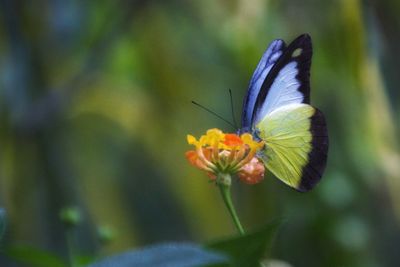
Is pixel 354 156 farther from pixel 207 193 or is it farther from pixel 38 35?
pixel 38 35

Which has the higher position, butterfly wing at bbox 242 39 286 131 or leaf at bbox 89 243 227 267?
butterfly wing at bbox 242 39 286 131

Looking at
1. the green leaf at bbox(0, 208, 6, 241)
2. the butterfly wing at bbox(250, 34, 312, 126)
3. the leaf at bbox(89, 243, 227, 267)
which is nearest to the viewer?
the leaf at bbox(89, 243, 227, 267)

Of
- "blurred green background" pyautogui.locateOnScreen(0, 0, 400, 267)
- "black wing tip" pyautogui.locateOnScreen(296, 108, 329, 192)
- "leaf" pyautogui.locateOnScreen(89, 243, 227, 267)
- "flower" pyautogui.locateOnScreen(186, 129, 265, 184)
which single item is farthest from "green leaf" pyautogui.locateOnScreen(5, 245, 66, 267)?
"blurred green background" pyautogui.locateOnScreen(0, 0, 400, 267)

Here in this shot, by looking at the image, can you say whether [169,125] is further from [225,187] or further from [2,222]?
[2,222]

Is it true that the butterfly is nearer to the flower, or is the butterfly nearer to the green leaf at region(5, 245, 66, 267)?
the flower

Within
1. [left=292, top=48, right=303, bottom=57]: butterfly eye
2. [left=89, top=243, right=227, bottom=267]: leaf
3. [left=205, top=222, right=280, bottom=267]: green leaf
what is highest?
A: [left=292, top=48, right=303, bottom=57]: butterfly eye

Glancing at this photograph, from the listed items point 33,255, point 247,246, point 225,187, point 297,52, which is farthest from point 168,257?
point 297,52
